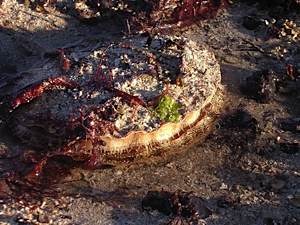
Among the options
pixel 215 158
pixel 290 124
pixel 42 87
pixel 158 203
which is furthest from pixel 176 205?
pixel 42 87

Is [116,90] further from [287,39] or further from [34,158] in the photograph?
[287,39]

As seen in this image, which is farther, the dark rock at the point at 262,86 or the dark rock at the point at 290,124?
the dark rock at the point at 262,86

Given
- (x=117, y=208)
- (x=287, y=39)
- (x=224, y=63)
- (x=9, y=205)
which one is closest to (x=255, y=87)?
(x=224, y=63)

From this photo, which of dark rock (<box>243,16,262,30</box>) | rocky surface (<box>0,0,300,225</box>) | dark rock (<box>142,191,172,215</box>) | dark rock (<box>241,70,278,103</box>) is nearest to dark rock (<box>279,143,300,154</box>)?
rocky surface (<box>0,0,300,225</box>)

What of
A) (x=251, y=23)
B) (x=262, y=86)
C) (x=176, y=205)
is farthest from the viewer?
(x=251, y=23)

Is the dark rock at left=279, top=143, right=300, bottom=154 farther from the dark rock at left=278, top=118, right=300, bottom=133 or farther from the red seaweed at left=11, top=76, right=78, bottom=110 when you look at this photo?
the red seaweed at left=11, top=76, right=78, bottom=110

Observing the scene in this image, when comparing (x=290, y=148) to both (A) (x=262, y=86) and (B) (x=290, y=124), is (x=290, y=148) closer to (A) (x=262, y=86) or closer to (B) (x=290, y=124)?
(B) (x=290, y=124)

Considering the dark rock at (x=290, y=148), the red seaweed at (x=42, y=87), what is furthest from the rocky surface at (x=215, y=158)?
the red seaweed at (x=42, y=87)

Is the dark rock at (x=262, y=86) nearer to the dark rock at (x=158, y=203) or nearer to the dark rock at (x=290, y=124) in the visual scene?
the dark rock at (x=290, y=124)

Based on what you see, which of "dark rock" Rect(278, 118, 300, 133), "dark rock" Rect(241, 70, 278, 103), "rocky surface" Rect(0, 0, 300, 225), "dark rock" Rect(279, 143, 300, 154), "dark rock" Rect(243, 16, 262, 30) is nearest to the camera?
"rocky surface" Rect(0, 0, 300, 225)

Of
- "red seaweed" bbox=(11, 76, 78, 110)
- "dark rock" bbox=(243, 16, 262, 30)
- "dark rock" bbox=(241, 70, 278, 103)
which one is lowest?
"dark rock" bbox=(241, 70, 278, 103)

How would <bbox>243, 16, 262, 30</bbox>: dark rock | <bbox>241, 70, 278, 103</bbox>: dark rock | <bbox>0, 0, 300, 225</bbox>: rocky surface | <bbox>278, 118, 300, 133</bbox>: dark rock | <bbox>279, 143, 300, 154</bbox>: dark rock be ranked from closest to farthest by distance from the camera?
<bbox>0, 0, 300, 225</bbox>: rocky surface < <bbox>279, 143, 300, 154</bbox>: dark rock < <bbox>278, 118, 300, 133</bbox>: dark rock < <bbox>241, 70, 278, 103</bbox>: dark rock < <bbox>243, 16, 262, 30</bbox>: dark rock
